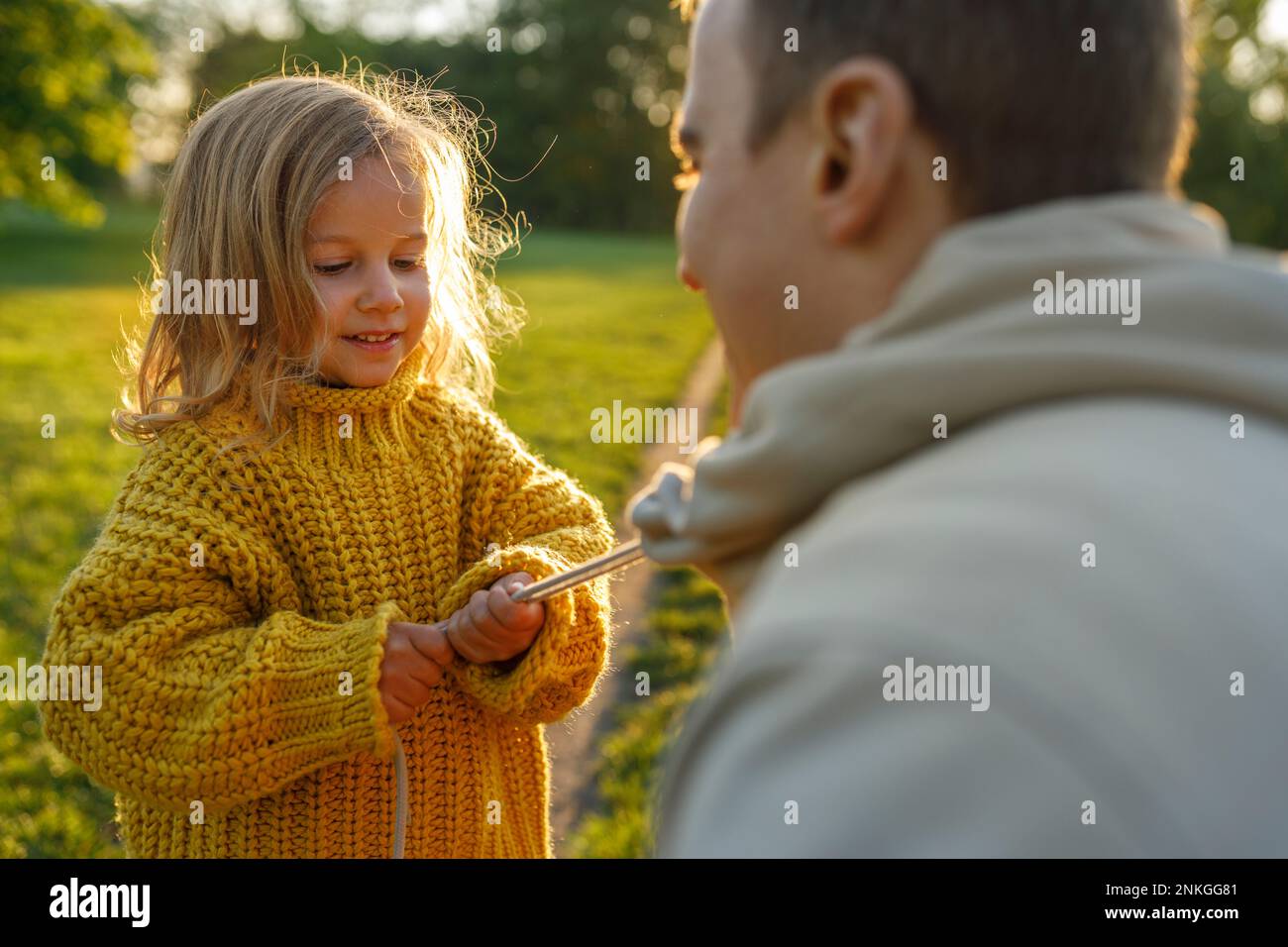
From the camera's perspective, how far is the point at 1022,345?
3.46ft

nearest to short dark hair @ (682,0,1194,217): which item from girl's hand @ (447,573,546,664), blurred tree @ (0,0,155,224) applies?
girl's hand @ (447,573,546,664)

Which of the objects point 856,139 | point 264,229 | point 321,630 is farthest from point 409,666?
point 856,139

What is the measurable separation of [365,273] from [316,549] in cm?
55

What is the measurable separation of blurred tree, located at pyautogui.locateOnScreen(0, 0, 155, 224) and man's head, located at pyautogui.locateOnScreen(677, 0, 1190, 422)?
13.5 m

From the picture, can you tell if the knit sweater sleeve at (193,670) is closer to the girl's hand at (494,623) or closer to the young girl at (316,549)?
the young girl at (316,549)

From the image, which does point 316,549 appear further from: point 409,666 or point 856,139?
point 856,139

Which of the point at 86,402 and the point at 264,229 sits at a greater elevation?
the point at 86,402

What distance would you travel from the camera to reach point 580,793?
14.1ft

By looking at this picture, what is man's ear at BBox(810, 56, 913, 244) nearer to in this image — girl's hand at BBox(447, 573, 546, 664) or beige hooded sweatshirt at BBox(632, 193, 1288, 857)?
beige hooded sweatshirt at BBox(632, 193, 1288, 857)

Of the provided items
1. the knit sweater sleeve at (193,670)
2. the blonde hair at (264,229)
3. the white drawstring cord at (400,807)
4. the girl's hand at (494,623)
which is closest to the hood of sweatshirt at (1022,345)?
the girl's hand at (494,623)

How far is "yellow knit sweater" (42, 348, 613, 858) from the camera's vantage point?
2.00m

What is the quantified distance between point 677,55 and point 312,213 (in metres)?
43.3
